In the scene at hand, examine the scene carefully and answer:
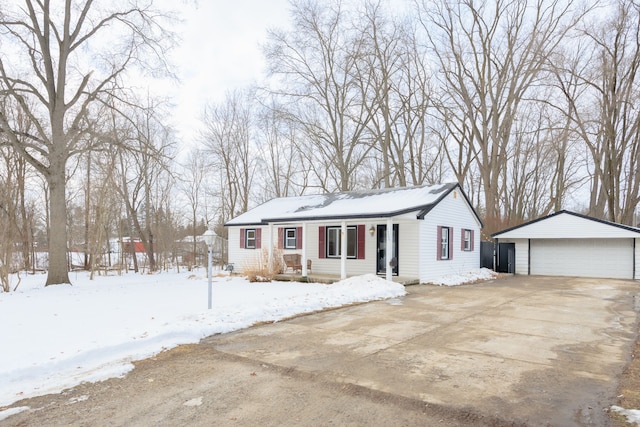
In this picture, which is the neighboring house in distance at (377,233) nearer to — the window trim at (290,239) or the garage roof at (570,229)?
the window trim at (290,239)

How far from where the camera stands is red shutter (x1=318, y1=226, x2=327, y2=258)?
1681 cm

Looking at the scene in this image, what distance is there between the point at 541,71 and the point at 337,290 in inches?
842

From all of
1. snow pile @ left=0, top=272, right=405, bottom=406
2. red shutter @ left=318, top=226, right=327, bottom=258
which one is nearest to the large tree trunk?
snow pile @ left=0, top=272, right=405, bottom=406

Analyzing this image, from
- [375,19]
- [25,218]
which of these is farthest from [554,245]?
[25,218]

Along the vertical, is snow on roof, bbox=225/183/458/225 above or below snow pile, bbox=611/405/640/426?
above

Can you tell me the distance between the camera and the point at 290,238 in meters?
17.8

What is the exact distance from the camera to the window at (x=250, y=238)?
19125 millimetres

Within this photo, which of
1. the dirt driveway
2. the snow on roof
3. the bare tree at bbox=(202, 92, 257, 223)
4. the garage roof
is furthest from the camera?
the bare tree at bbox=(202, 92, 257, 223)

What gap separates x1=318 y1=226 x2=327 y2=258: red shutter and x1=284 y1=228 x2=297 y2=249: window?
123cm

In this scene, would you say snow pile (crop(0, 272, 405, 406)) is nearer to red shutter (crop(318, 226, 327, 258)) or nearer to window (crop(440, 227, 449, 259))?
red shutter (crop(318, 226, 327, 258))

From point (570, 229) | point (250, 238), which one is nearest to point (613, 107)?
point (570, 229)

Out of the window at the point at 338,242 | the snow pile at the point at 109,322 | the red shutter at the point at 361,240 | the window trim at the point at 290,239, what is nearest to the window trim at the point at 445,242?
the red shutter at the point at 361,240

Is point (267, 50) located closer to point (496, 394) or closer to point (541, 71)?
point (541, 71)

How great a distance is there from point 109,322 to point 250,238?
39.6 ft
